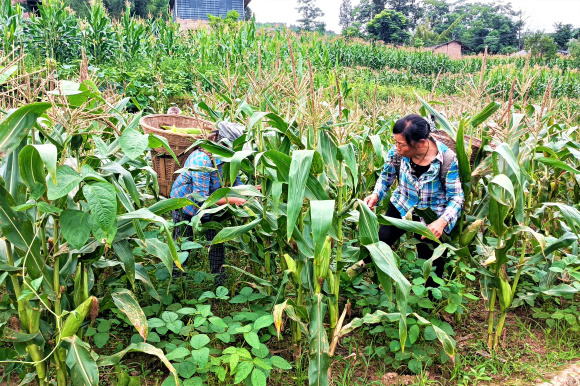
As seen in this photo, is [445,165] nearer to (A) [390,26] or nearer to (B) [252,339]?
(B) [252,339]

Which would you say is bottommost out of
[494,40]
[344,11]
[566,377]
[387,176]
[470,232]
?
[566,377]

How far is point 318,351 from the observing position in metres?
2.39

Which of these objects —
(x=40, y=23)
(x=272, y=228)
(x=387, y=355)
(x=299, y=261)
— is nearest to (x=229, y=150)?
(x=272, y=228)

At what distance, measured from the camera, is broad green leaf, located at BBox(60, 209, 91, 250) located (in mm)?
1787

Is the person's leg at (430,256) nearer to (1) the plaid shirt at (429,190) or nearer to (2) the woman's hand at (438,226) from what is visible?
(1) the plaid shirt at (429,190)

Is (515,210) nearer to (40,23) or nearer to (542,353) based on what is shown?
(542,353)

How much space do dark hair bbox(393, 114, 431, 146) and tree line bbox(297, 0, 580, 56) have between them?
41517mm

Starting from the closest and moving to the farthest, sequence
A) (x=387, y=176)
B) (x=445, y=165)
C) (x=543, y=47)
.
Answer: (x=445, y=165) < (x=387, y=176) < (x=543, y=47)

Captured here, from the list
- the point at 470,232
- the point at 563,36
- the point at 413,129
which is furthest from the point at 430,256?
the point at 563,36

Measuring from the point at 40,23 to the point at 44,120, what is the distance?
30.1 ft

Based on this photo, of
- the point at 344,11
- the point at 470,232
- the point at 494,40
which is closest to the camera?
the point at 470,232

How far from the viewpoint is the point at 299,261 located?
2.64 m

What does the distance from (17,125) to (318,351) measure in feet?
5.91

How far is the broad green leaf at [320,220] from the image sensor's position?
208 centimetres
